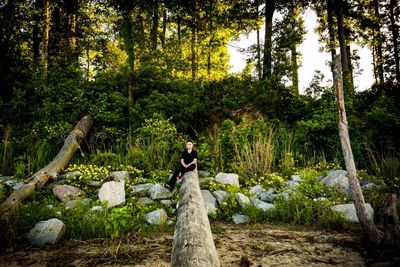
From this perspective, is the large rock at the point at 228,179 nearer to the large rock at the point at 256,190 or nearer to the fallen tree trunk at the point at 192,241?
the large rock at the point at 256,190

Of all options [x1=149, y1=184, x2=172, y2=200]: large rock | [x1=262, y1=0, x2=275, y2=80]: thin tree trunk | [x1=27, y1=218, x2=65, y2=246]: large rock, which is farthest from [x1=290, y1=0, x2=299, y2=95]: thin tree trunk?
[x1=27, y1=218, x2=65, y2=246]: large rock

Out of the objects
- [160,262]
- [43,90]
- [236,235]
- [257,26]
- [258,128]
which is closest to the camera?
[160,262]

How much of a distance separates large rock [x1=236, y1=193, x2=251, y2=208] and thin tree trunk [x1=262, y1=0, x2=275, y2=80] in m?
6.31

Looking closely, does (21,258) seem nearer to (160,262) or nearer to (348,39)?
(160,262)

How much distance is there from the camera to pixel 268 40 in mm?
12078

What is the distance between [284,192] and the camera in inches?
213

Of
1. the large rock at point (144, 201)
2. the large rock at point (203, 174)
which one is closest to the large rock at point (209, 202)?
the large rock at point (144, 201)

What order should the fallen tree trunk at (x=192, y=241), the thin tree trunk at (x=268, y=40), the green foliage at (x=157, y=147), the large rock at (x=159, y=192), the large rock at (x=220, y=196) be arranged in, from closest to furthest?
the fallen tree trunk at (x=192, y=241) → the large rock at (x=220, y=196) → the large rock at (x=159, y=192) → the green foliage at (x=157, y=147) → the thin tree trunk at (x=268, y=40)

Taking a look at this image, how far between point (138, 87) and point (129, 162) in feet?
11.9

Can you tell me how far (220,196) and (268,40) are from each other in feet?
30.0

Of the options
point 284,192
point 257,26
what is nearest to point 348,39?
point 257,26

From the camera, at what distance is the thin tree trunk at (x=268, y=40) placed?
10808 millimetres

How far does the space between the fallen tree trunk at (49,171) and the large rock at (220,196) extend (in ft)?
11.4

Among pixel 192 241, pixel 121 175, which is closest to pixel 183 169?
pixel 121 175
